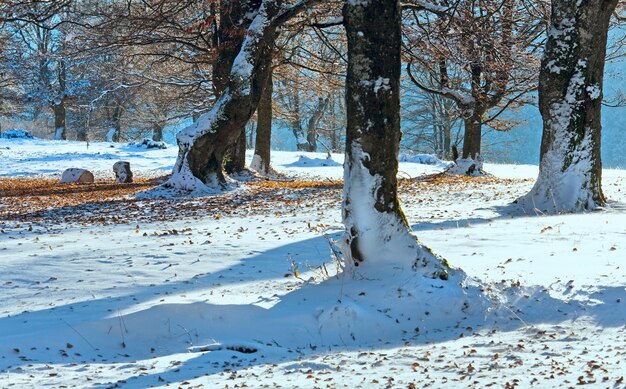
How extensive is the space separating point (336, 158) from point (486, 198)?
55.5 ft

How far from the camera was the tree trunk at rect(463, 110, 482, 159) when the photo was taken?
19.4m

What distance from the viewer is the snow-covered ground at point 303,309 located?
4.16 metres

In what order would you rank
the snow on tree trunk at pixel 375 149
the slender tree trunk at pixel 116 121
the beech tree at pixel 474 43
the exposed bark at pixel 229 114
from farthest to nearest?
the slender tree trunk at pixel 116 121 → the exposed bark at pixel 229 114 → the beech tree at pixel 474 43 → the snow on tree trunk at pixel 375 149

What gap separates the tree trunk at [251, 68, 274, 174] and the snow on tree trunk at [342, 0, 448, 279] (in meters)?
13.7

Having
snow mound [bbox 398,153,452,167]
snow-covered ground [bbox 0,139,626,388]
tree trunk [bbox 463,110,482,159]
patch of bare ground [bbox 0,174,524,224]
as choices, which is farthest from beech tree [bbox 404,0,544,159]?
snow mound [bbox 398,153,452,167]

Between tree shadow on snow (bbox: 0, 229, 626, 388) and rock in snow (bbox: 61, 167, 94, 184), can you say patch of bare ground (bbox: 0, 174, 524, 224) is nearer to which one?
rock in snow (bbox: 61, 167, 94, 184)

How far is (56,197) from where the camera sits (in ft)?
43.6

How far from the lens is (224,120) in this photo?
1311 cm

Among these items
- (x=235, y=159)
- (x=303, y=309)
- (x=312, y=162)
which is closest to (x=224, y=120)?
(x=235, y=159)

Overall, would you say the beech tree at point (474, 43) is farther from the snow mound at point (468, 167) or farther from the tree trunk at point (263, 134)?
the tree trunk at point (263, 134)

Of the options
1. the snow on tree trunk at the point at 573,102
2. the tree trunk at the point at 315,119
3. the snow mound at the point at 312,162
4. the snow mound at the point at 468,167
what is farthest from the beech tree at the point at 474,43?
the tree trunk at the point at 315,119

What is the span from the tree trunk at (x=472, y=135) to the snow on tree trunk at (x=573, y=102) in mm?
9737

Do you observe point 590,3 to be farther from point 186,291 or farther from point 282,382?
point 282,382

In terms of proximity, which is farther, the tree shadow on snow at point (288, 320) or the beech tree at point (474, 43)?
the beech tree at point (474, 43)
